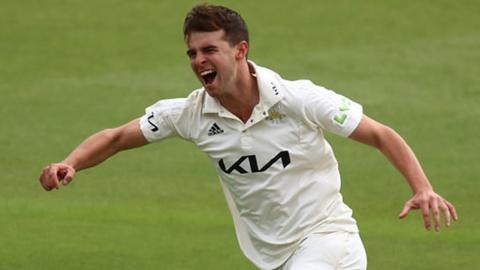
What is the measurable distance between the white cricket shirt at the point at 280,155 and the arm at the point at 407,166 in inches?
3.9

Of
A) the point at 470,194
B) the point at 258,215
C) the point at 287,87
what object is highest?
the point at 287,87

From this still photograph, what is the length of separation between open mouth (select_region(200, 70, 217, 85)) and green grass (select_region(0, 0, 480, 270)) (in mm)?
4005

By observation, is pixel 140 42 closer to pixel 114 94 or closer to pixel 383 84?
pixel 114 94

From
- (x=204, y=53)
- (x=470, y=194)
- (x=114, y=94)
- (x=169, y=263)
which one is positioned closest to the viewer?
(x=204, y=53)

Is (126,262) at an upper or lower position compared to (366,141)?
lower

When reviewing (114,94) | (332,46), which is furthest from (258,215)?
(332,46)

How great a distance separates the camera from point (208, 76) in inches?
337

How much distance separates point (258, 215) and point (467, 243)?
4.71 meters

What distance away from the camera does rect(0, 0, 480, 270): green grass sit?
42.9ft

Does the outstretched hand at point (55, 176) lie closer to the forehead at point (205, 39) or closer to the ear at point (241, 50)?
the forehead at point (205, 39)

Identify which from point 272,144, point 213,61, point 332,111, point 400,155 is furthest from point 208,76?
point 400,155

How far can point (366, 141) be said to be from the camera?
28.3 ft

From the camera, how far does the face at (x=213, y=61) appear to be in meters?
8.53

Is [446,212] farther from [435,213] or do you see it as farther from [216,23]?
[216,23]
